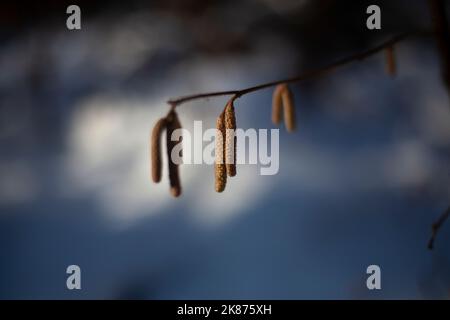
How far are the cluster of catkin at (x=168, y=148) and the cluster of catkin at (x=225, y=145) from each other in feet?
0.18

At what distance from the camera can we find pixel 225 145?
679mm

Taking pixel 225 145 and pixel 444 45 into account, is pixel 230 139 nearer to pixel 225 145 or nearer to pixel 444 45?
pixel 225 145

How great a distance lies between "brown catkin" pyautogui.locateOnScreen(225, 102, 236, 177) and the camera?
67cm

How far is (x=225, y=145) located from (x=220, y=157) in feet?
0.08

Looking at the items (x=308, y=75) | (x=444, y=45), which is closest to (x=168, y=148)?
(x=308, y=75)

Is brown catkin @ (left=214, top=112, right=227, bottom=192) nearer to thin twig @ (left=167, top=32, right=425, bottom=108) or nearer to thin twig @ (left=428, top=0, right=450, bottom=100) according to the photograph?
thin twig @ (left=167, top=32, right=425, bottom=108)
